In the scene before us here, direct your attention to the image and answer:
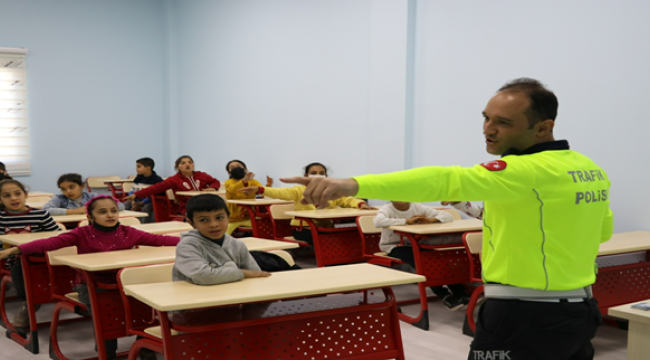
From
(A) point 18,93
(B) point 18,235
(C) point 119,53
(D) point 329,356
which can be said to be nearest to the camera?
(D) point 329,356

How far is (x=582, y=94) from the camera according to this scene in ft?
15.1

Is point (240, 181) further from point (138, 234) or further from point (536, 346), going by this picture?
point (536, 346)

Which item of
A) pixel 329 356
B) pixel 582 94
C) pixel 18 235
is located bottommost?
pixel 329 356

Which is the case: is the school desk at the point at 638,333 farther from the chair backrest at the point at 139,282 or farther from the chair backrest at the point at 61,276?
the chair backrest at the point at 61,276

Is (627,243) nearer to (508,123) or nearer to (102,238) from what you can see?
(508,123)

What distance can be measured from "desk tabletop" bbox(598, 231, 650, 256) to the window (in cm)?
817

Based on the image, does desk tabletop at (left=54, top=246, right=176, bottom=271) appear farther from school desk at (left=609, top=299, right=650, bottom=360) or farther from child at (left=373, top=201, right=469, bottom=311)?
school desk at (left=609, top=299, right=650, bottom=360)

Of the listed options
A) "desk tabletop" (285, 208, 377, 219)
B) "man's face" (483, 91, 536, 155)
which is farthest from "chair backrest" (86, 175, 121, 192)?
"man's face" (483, 91, 536, 155)

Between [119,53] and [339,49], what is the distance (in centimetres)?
460

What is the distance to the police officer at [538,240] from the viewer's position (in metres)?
1.31

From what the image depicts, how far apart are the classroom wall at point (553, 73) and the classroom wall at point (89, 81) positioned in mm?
5691

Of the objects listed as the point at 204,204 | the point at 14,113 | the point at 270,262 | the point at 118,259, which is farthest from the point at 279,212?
the point at 14,113

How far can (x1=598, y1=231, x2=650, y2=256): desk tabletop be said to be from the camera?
10.7 ft

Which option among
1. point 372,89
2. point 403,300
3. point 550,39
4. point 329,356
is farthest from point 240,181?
point 329,356
